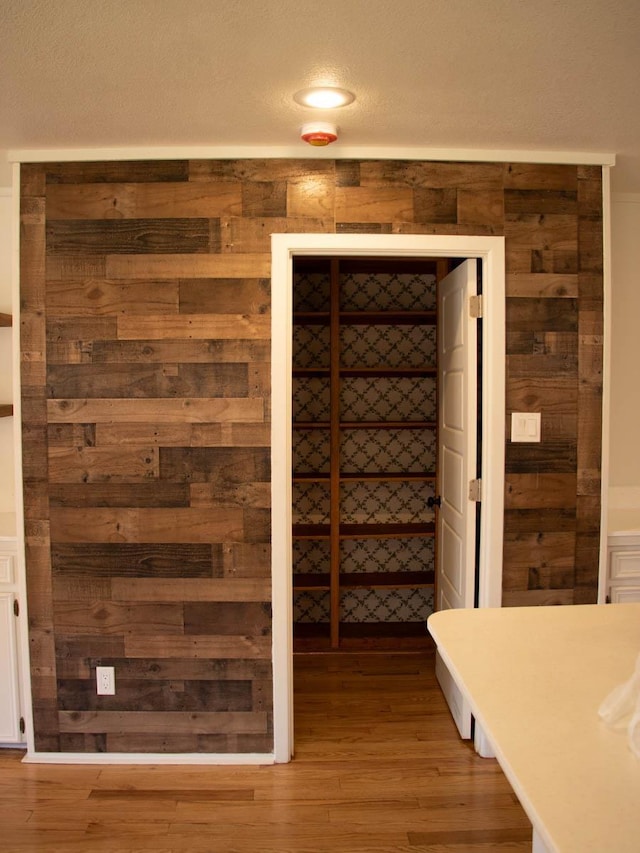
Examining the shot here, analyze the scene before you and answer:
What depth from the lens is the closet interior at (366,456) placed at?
13.1 ft

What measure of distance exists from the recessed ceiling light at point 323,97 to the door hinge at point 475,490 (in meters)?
1.62

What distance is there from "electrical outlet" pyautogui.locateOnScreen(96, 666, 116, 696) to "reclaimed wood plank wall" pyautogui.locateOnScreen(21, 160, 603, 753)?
0.10ft

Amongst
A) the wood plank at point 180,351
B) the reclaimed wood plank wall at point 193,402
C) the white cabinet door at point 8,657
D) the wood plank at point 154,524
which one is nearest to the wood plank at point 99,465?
the reclaimed wood plank wall at point 193,402

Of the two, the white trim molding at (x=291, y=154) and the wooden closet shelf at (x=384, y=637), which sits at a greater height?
the white trim molding at (x=291, y=154)

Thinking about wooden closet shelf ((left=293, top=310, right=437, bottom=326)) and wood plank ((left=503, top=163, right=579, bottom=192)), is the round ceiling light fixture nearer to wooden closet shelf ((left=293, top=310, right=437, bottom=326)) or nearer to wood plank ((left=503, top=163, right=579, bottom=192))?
wood plank ((left=503, top=163, right=579, bottom=192))

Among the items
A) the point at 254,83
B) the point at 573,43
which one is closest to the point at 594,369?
the point at 573,43

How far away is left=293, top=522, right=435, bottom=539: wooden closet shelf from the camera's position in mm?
3949

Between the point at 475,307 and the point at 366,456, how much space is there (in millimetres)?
1532

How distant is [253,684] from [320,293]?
234 centimetres

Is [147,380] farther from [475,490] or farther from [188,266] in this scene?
[475,490]

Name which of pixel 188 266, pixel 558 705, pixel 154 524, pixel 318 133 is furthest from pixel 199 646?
pixel 318 133

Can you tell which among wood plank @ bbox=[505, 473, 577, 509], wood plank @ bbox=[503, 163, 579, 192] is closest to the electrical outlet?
wood plank @ bbox=[505, 473, 577, 509]

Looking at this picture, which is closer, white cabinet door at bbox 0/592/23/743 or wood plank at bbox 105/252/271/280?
wood plank at bbox 105/252/271/280

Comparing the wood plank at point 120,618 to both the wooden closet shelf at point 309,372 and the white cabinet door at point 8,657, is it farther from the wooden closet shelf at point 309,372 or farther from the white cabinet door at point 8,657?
the wooden closet shelf at point 309,372
